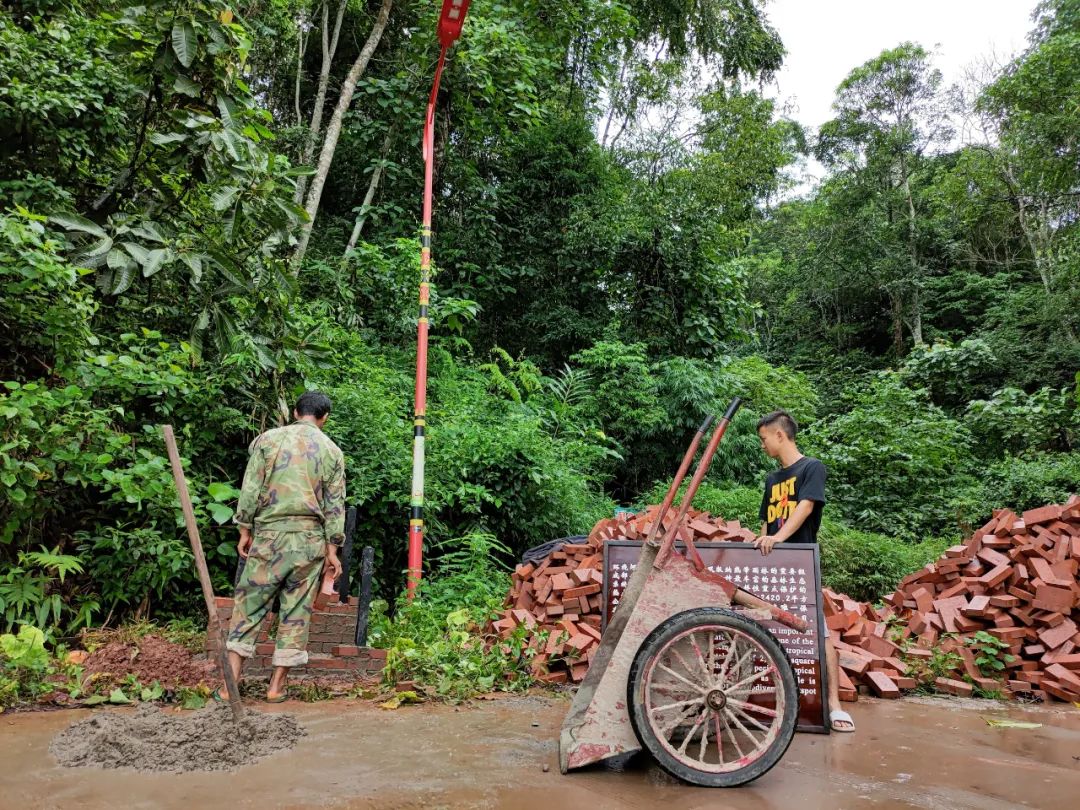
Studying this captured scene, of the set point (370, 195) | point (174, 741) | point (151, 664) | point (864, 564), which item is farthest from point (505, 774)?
point (370, 195)

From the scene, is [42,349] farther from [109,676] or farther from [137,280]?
[109,676]

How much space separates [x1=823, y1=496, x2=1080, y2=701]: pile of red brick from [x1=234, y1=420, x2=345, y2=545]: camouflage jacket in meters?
3.42

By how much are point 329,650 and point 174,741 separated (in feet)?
5.08

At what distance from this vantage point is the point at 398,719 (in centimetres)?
391

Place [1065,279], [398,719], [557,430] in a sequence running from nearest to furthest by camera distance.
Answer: [398,719]
[557,430]
[1065,279]

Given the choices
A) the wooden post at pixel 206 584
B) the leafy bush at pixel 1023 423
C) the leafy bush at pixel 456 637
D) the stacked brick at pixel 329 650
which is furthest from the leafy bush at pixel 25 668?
the leafy bush at pixel 1023 423

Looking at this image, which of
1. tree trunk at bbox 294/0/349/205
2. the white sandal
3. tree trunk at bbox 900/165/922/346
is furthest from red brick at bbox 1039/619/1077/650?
tree trunk at bbox 900/165/922/346

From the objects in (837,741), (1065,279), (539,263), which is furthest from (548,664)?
(1065,279)

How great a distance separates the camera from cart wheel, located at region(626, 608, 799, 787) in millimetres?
2826

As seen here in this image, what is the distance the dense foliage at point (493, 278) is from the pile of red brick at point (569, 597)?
1.56 feet

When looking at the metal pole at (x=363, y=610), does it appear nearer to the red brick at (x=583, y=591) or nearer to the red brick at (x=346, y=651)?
the red brick at (x=346, y=651)

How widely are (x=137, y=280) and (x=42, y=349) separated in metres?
1.09

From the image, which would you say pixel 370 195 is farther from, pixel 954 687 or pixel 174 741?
pixel 954 687

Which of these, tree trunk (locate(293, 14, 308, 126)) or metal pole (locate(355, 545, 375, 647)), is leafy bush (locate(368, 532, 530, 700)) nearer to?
metal pole (locate(355, 545, 375, 647))
